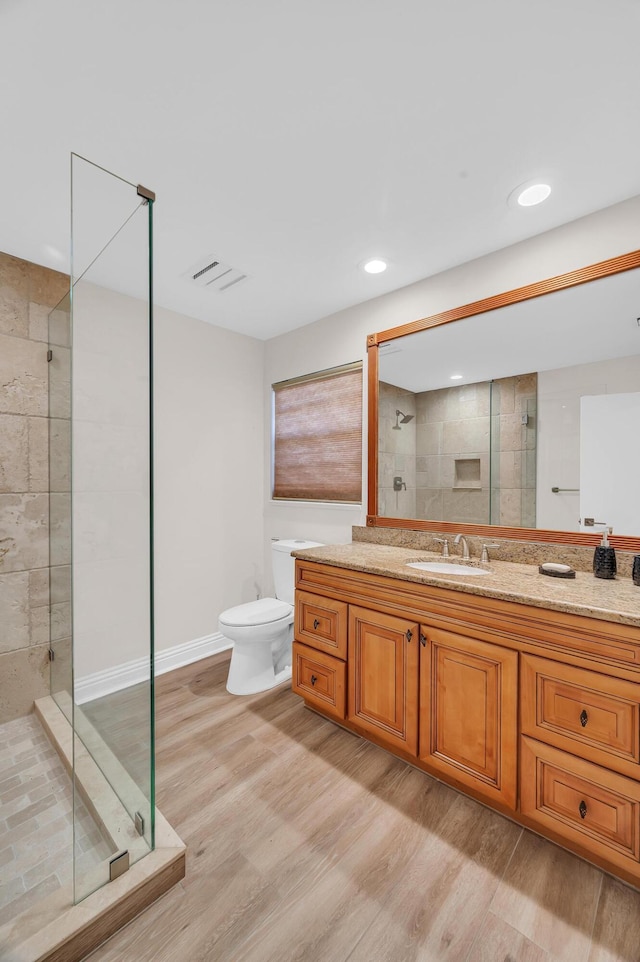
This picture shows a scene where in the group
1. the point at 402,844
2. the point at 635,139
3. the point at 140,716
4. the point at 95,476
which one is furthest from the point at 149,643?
the point at 635,139

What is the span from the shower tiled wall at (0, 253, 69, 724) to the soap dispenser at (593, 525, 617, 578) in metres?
2.52

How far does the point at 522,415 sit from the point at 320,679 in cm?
163

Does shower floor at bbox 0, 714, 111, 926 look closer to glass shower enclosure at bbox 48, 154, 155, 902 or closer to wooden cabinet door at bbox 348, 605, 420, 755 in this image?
glass shower enclosure at bbox 48, 154, 155, 902

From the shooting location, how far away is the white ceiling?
1.02 metres

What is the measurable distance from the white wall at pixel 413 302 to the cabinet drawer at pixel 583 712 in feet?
4.56

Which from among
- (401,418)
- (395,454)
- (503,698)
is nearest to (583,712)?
(503,698)

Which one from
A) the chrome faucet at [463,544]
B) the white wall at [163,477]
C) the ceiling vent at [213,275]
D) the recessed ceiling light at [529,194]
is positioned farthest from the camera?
the ceiling vent at [213,275]

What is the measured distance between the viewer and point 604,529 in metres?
1.68

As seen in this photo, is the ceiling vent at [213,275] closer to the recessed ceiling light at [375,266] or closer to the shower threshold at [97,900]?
the recessed ceiling light at [375,266]

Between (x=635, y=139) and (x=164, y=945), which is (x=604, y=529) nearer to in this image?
(x=635, y=139)

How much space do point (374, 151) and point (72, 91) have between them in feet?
3.14

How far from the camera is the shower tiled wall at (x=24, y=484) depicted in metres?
2.05

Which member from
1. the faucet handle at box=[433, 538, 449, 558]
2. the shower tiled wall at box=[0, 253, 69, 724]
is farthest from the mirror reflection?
the shower tiled wall at box=[0, 253, 69, 724]

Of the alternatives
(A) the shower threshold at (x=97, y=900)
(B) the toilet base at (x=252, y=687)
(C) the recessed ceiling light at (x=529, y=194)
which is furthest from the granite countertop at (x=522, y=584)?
(C) the recessed ceiling light at (x=529, y=194)
